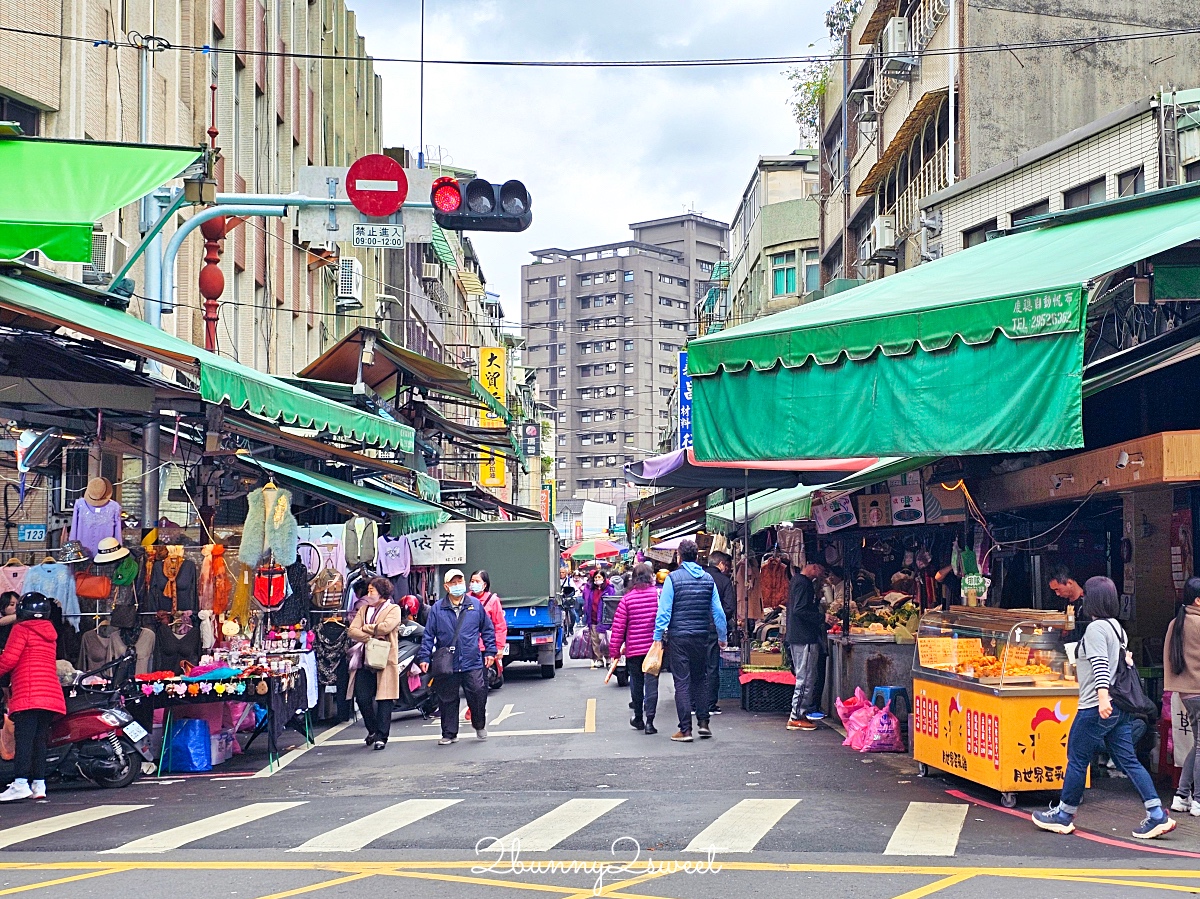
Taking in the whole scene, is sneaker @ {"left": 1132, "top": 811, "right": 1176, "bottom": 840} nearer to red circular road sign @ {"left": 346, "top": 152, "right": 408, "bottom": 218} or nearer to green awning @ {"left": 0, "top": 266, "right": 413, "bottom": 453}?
green awning @ {"left": 0, "top": 266, "right": 413, "bottom": 453}

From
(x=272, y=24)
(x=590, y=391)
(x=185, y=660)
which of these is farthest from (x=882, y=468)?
(x=590, y=391)

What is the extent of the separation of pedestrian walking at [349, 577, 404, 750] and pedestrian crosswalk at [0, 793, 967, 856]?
3.88m

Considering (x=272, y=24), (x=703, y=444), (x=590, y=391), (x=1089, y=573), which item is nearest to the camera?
(x=703, y=444)

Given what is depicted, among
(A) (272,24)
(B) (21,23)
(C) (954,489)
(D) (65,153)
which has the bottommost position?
(C) (954,489)

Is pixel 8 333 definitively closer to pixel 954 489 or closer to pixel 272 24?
pixel 954 489

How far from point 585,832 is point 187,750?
563 centimetres

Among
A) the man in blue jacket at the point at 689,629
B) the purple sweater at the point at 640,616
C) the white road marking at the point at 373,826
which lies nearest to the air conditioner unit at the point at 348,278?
the purple sweater at the point at 640,616

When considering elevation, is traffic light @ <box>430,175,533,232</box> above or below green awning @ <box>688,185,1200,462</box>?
above

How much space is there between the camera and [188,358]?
36.0 feet

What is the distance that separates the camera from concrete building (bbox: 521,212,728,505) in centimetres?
12700

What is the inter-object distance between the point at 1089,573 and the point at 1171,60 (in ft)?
54.9

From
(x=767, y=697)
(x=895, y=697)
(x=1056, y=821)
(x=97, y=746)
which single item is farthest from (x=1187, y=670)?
(x=97, y=746)

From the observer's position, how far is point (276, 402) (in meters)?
13.0

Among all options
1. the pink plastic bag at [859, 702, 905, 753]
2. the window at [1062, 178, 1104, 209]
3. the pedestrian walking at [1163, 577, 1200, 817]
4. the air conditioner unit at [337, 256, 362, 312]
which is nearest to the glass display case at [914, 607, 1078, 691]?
the pedestrian walking at [1163, 577, 1200, 817]
